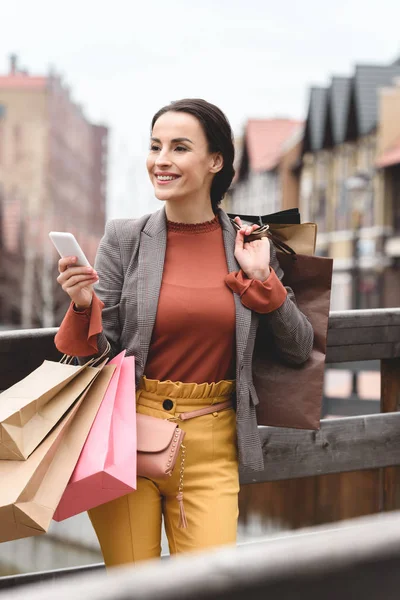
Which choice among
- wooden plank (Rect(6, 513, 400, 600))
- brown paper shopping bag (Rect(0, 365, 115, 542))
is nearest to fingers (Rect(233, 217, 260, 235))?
brown paper shopping bag (Rect(0, 365, 115, 542))

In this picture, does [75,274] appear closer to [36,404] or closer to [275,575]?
[36,404]

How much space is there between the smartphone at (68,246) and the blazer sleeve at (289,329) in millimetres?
593

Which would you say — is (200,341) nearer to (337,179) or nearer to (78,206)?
(337,179)

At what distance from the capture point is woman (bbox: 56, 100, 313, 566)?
229 cm

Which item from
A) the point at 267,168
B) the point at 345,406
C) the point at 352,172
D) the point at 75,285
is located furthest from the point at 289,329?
the point at 267,168

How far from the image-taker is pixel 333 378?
762 inches

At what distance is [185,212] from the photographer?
8.13 feet

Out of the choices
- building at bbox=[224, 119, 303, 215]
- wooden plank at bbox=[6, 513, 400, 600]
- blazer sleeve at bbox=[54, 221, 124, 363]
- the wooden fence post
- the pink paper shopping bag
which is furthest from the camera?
building at bbox=[224, 119, 303, 215]

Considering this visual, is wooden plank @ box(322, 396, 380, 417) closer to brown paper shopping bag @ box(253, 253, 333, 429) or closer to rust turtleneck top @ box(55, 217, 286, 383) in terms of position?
brown paper shopping bag @ box(253, 253, 333, 429)

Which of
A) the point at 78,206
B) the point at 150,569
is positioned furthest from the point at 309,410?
the point at 78,206

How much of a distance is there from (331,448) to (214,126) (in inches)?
52.1

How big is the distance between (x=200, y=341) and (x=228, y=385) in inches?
6.3

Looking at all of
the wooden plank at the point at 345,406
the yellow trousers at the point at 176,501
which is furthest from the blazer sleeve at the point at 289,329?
the wooden plank at the point at 345,406

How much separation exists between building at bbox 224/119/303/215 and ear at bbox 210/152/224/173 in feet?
130
